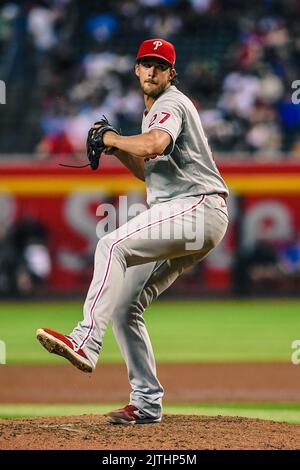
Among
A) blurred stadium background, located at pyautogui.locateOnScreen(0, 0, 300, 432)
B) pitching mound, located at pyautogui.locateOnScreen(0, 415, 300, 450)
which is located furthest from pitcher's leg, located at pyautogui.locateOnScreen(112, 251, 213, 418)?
blurred stadium background, located at pyautogui.locateOnScreen(0, 0, 300, 432)

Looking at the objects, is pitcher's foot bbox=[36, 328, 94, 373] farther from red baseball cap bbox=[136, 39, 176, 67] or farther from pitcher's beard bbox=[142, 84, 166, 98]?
red baseball cap bbox=[136, 39, 176, 67]

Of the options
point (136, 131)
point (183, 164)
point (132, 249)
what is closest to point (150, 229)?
point (132, 249)

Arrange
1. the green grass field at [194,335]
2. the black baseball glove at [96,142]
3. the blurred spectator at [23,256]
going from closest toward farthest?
the black baseball glove at [96,142] < the green grass field at [194,335] < the blurred spectator at [23,256]

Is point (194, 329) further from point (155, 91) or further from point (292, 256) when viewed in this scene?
point (155, 91)

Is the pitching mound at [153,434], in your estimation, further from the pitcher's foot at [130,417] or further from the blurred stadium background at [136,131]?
the blurred stadium background at [136,131]

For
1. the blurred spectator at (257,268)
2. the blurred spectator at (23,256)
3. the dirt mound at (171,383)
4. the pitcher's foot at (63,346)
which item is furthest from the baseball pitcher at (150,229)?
the blurred spectator at (23,256)
